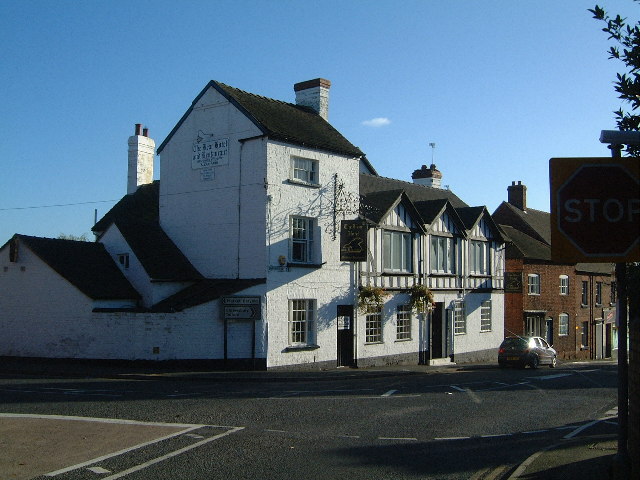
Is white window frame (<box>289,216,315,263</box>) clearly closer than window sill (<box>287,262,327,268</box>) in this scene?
No

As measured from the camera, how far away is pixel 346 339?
1072 inches

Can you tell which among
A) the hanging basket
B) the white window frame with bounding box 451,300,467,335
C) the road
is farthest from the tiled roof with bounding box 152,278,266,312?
the white window frame with bounding box 451,300,467,335

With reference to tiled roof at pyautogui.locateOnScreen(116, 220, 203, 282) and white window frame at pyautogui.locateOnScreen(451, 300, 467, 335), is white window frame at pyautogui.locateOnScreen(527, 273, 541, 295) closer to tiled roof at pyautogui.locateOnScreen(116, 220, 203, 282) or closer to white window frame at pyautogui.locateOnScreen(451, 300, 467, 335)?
white window frame at pyautogui.locateOnScreen(451, 300, 467, 335)

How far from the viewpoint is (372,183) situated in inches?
1298

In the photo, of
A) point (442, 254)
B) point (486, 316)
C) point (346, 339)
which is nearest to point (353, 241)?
point (346, 339)

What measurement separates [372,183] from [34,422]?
22.9 metres

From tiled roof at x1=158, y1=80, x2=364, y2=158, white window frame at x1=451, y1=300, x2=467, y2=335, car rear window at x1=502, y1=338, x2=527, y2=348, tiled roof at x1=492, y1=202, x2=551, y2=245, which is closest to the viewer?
tiled roof at x1=158, y1=80, x2=364, y2=158

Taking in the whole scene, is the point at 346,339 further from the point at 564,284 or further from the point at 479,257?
the point at 564,284

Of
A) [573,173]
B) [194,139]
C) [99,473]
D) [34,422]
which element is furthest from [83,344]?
[573,173]

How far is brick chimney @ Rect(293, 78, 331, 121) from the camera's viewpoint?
3080 centimetres

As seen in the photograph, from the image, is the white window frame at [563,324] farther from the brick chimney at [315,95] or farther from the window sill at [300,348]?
the window sill at [300,348]

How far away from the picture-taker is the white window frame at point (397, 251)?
28.6m

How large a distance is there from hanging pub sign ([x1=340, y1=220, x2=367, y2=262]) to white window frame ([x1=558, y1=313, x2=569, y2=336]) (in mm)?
23852

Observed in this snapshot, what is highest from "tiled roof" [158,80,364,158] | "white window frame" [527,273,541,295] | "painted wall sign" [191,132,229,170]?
"tiled roof" [158,80,364,158]
